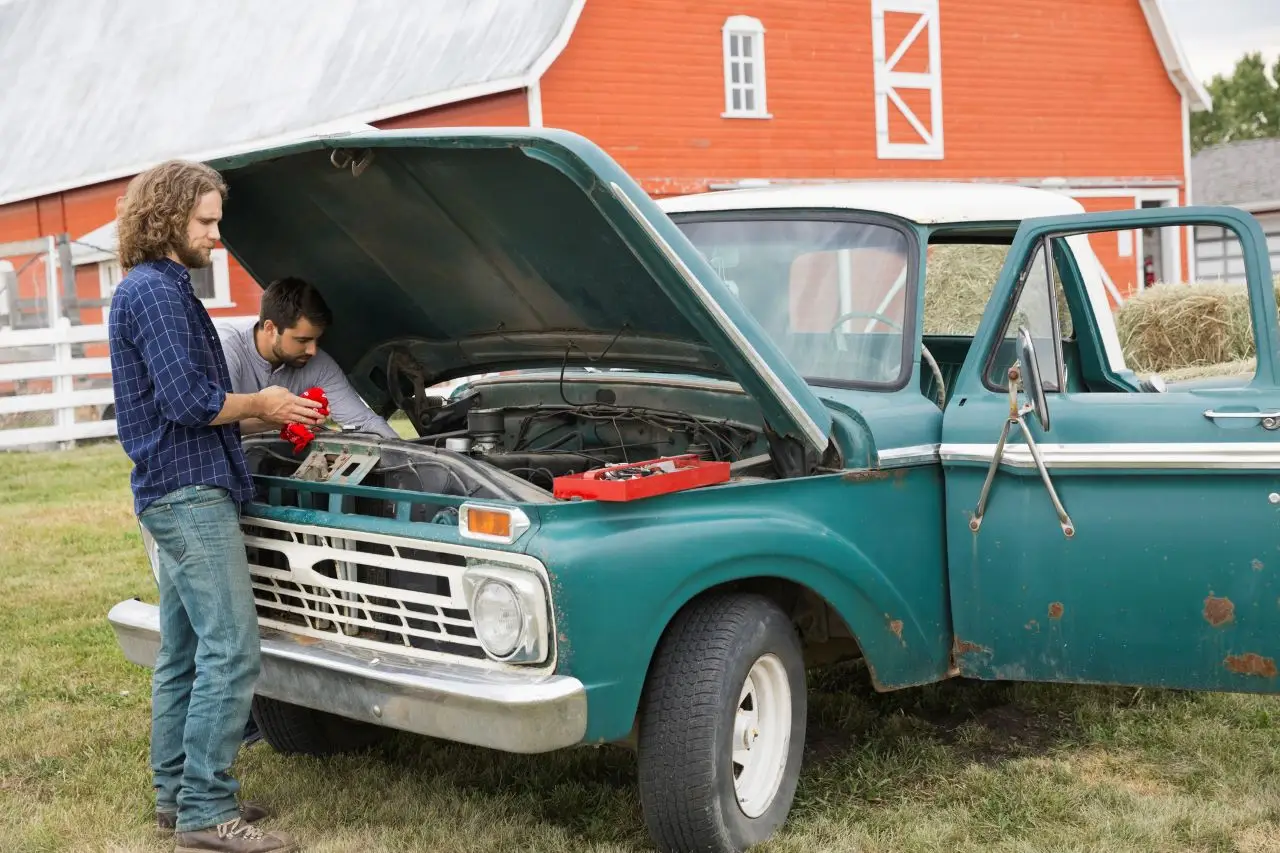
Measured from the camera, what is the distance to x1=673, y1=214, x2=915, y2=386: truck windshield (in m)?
4.64

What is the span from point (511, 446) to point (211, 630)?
1.50 meters

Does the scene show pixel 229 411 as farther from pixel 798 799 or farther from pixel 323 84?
pixel 323 84

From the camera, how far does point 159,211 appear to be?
155 inches

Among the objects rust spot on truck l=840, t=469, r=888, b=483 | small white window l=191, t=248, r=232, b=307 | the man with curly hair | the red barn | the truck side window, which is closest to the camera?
the man with curly hair

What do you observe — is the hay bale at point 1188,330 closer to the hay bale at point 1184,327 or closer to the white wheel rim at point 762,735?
the hay bale at point 1184,327

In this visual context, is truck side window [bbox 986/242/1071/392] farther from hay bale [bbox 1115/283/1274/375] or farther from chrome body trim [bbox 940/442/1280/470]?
hay bale [bbox 1115/283/1274/375]

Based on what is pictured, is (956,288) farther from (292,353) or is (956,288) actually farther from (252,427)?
(252,427)

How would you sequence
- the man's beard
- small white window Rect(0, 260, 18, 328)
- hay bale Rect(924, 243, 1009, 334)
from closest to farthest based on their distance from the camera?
the man's beard
hay bale Rect(924, 243, 1009, 334)
small white window Rect(0, 260, 18, 328)

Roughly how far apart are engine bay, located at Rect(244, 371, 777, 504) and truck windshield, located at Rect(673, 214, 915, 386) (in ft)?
1.18

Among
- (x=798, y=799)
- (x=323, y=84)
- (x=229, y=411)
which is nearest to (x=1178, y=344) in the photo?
(x=798, y=799)

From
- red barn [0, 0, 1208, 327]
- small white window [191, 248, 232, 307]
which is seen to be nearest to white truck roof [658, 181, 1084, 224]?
red barn [0, 0, 1208, 327]

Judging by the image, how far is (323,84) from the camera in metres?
21.6

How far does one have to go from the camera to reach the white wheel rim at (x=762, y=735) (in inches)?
159

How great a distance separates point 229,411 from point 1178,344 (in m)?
11.0
